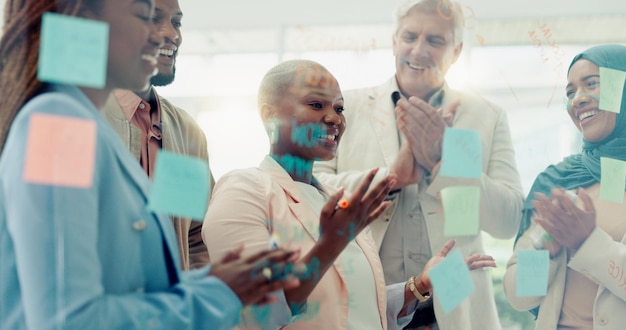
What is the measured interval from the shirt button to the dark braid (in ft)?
0.54

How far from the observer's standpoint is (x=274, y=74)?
3.73 ft

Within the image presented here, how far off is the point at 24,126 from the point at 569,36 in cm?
118

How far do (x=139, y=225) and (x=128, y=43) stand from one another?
0.69 feet

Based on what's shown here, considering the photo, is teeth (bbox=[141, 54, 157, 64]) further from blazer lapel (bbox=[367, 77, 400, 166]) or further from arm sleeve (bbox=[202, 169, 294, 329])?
blazer lapel (bbox=[367, 77, 400, 166])

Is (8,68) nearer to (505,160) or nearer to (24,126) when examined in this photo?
(24,126)

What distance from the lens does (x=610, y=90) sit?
1.51 meters

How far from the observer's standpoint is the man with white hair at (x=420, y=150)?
1229mm

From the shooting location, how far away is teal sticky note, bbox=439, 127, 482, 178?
4.06 feet

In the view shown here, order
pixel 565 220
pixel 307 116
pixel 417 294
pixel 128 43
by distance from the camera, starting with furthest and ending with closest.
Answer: pixel 565 220
pixel 417 294
pixel 307 116
pixel 128 43

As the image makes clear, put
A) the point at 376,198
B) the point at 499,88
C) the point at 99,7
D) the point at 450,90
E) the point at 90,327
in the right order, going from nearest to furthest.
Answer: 1. the point at 90,327
2. the point at 99,7
3. the point at 376,198
4. the point at 450,90
5. the point at 499,88

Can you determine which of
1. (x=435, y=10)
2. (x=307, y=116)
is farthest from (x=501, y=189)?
(x=307, y=116)

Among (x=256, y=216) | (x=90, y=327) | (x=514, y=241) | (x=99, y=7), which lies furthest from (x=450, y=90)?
(x=90, y=327)

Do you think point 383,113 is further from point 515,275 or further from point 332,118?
point 515,275

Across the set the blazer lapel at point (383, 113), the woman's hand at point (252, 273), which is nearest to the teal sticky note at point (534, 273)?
the blazer lapel at point (383, 113)
